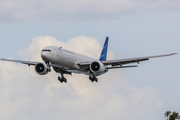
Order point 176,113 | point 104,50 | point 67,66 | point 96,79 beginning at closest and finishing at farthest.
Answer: point 176,113, point 67,66, point 96,79, point 104,50

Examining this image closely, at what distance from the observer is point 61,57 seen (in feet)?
259

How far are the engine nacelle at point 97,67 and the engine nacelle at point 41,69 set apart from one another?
324 inches

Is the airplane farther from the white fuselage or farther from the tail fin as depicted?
the tail fin

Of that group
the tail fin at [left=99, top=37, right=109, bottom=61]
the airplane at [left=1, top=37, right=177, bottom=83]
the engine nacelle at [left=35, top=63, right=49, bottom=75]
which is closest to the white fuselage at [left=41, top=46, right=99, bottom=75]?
the airplane at [left=1, top=37, right=177, bottom=83]

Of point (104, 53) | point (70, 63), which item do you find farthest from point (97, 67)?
point (104, 53)

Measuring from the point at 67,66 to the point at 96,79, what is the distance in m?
8.35

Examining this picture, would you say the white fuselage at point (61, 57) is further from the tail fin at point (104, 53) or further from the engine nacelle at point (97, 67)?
the tail fin at point (104, 53)

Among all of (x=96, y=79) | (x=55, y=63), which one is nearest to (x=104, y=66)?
(x=96, y=79)

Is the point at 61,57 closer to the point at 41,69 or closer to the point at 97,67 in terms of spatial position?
the point at 41,69

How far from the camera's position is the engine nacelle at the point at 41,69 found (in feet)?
269

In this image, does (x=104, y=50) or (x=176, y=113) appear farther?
(x=104, y=50)

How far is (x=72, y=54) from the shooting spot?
82.9m

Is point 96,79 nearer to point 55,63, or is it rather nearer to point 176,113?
point 55,63

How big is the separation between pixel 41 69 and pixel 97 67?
10.2 meters
